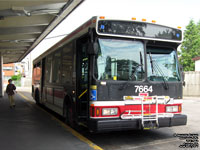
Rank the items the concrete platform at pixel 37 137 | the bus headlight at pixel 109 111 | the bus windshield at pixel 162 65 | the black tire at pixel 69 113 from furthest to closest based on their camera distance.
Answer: the black tire at pixel 69 113 < the bus windshield at pixel 162 65 < the concrete platform at pixel 37 137 < the bus headlight at pixel 109 111

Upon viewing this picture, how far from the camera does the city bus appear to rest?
6039mm

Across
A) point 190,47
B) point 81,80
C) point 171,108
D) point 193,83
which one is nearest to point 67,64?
point 81,80

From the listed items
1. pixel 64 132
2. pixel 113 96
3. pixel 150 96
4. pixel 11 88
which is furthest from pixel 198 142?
pixel 11 88

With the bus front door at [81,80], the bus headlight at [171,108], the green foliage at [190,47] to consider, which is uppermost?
the green foliage at [190,47]

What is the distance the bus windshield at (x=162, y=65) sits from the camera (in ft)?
21.5

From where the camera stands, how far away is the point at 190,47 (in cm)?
5191

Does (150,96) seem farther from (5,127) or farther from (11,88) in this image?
(11,88)

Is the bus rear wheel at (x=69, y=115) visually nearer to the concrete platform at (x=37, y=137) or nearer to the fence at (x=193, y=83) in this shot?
the concrete platform at (x=37, y=137)

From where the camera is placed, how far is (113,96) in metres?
6.11

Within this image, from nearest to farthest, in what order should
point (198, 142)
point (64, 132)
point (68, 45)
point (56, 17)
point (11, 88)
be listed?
point (198, 142) → point (64, 132) → point (68, 45) → point (56, 17) → point (11, 88)

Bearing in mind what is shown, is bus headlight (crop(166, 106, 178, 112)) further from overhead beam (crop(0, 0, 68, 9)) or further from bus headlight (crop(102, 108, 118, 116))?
overhead beam (crop(0, 0, 68, 9))

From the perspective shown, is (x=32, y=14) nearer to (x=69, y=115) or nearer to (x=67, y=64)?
(x=67, y=64)

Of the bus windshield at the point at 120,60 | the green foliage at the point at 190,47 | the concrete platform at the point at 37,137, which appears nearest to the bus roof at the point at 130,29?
the bus windshield at the point at 120,60

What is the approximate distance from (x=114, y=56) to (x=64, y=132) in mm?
3081
